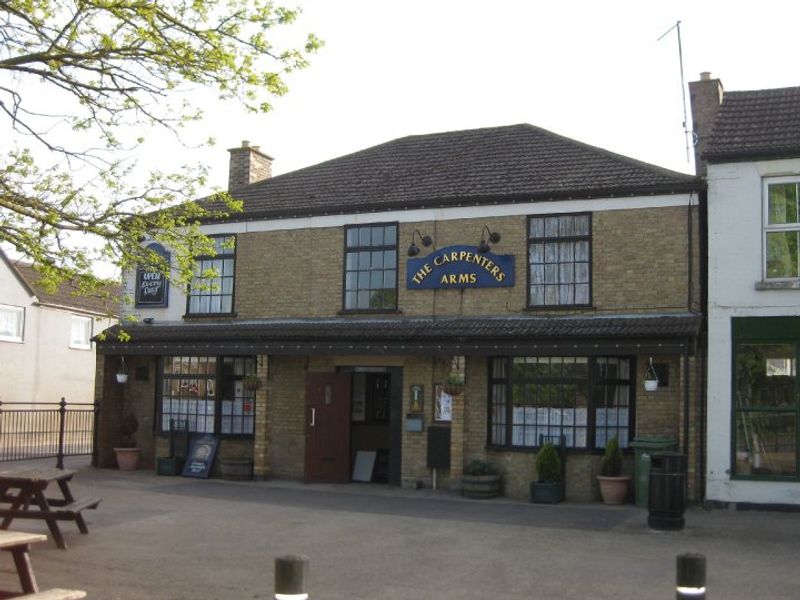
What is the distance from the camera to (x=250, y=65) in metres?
10.6

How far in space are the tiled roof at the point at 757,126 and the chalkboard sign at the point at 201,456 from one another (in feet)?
36.8

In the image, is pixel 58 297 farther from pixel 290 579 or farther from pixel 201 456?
pixel 290 579

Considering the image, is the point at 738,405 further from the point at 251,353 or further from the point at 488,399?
the point at 251,353

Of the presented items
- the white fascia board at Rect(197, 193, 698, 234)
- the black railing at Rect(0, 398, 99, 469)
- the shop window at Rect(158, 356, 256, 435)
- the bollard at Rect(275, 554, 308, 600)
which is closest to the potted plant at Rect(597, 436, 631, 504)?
the white fascia board at Rect(197, 193, 698, 234)

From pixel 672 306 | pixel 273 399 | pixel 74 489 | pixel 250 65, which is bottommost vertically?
pixel 74 489

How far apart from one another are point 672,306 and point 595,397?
2075mm

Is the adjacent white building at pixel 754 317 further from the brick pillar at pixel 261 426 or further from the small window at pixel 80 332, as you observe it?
the small window at pixel 80 332

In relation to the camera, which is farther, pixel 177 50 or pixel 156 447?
pixel 156 447

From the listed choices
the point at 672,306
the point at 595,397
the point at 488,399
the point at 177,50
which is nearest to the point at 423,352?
the point at 488,399

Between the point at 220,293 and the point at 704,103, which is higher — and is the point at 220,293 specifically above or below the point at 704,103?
below

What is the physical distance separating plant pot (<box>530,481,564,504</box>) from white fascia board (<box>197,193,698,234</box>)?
4928 millimetres

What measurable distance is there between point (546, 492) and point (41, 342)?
68.3 ft

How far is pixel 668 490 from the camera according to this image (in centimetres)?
1244

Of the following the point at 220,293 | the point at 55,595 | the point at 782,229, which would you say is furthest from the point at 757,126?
the point at 55,595
